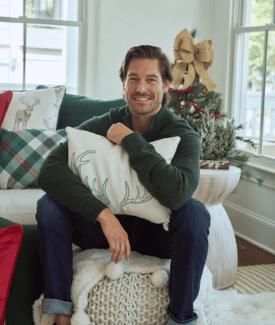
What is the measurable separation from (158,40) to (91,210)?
2.24m

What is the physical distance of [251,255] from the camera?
3090mm

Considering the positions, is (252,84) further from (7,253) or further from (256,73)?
(7,253)

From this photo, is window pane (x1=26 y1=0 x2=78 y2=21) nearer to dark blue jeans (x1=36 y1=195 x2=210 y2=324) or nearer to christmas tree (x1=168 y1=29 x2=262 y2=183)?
christmas tree (x1=168 y1=29 x2=262 y2=183)

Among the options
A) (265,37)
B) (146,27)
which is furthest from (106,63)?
(265,37)

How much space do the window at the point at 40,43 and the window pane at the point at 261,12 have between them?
3.92 ft

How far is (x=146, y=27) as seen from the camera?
3.57 metres

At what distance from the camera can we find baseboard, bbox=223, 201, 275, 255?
3.22 meters

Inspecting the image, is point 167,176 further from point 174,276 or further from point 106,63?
point 106,63

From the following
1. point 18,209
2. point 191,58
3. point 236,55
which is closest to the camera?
point 18,209

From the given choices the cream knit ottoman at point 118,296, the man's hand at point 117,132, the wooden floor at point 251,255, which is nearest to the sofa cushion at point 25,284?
the cream knit ottoman at point 118,296

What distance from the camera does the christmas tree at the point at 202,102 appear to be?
8.63 ft

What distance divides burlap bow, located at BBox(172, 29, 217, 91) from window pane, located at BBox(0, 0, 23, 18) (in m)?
1.25

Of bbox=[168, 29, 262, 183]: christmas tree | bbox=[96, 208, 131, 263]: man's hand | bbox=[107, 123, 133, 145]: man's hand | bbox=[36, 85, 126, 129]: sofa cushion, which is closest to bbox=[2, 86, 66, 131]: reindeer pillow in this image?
bbox=[36, 85, 126, 129]: sofa cushion

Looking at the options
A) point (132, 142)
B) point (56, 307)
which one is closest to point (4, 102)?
point (132, 142)
